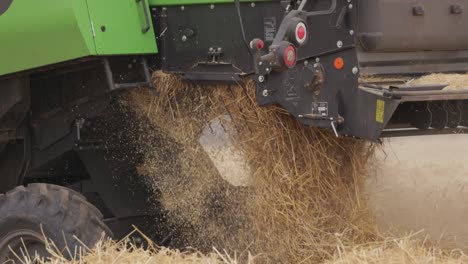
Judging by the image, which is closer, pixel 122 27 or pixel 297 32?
pixel 297 32

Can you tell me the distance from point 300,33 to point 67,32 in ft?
3.93

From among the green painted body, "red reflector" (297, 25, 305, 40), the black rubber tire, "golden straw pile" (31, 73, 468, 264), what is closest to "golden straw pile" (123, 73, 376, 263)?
"golden straw pile" (31, 73, 468, 264)

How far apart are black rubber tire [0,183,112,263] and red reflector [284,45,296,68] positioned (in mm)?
1399

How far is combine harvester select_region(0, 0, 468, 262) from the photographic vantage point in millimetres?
4613

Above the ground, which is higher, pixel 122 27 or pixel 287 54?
pixel 122 27

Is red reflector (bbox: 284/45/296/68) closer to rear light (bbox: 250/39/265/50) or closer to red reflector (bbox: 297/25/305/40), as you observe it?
red reflector (bbox: 297/25/305/40)

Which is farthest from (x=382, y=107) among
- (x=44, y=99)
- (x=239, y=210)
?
(x=44, y=99)

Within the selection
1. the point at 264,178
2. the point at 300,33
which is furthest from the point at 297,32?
the point at 264,178

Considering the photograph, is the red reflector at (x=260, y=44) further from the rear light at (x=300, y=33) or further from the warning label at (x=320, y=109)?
the warning label at (x=320, y=109)

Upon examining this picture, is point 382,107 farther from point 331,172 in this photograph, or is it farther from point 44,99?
Result: point 44,99

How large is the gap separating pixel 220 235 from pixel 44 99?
1296 millimetres

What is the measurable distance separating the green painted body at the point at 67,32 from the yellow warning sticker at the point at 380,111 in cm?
131

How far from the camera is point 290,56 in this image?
448 centimetres

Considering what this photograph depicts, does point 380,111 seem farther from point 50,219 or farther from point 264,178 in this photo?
point 50,219
